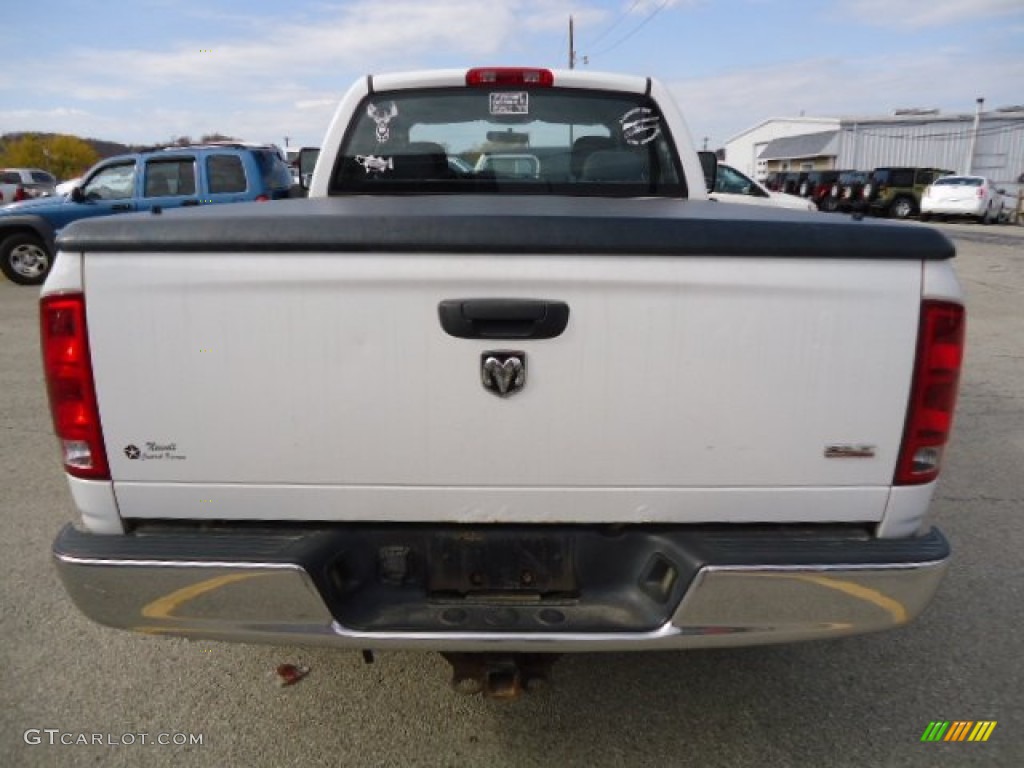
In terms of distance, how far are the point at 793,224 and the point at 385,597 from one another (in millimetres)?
1383

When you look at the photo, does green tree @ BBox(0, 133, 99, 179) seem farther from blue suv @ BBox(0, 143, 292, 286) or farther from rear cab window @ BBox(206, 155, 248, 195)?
rear cab window @ BBox(206, 155, 248, 195)

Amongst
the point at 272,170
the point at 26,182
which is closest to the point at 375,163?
the point at 272,170

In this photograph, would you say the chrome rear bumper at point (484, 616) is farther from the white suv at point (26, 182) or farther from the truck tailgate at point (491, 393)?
the white suv at point (26, 182)

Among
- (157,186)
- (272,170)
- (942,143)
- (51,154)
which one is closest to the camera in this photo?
(157,186)

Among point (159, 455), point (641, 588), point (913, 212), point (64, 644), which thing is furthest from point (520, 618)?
point (913, 212)

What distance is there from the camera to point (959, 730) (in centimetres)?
237

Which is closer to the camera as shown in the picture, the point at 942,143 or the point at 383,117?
the point at 383,117

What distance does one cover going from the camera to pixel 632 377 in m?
1.76

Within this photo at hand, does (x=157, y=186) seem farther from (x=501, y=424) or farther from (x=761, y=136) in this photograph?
(x=761, y=136)

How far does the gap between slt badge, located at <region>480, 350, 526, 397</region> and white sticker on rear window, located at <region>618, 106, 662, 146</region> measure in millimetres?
2404

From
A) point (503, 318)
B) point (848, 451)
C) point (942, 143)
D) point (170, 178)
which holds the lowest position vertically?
point (848, 451)

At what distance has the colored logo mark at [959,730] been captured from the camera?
2334mm

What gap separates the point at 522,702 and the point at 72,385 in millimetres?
1703
